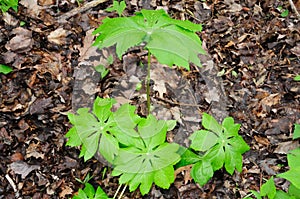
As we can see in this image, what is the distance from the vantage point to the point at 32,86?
11.2 ft

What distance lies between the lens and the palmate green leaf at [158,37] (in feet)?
7.59

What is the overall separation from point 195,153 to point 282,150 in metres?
0.86

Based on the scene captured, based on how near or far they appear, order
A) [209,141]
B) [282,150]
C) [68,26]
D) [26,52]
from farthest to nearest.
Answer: [68,26]
[26,52]
[282,150]
[209,141]

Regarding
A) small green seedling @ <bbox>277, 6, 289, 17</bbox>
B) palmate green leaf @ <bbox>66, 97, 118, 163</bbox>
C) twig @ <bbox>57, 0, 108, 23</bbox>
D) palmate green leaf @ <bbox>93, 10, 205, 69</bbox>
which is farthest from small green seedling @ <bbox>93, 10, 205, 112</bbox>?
small green seedling @ <bbox>277, 6, 289, 17</bbox>

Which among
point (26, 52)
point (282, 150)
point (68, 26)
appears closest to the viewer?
point (282, 150)

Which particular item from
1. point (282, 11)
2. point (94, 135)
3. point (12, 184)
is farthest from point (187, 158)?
point (282, 11)

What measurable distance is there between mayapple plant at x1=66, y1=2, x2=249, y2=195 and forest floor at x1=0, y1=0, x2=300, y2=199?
0.38 meters

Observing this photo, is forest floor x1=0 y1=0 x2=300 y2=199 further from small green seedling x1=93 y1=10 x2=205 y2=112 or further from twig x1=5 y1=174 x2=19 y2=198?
small green seedling x1=93 y1=10 x2=205 y2=112

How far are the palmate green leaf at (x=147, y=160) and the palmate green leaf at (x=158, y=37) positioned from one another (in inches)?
25.2

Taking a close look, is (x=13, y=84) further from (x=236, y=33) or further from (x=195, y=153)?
(x=236, y=33)

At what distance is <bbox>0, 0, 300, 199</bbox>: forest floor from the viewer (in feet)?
9.99

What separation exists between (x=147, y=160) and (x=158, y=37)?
857mm

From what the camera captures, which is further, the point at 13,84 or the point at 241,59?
the point at 241,59

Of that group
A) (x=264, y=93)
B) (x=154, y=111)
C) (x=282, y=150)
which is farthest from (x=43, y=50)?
(x=282, y=150)
